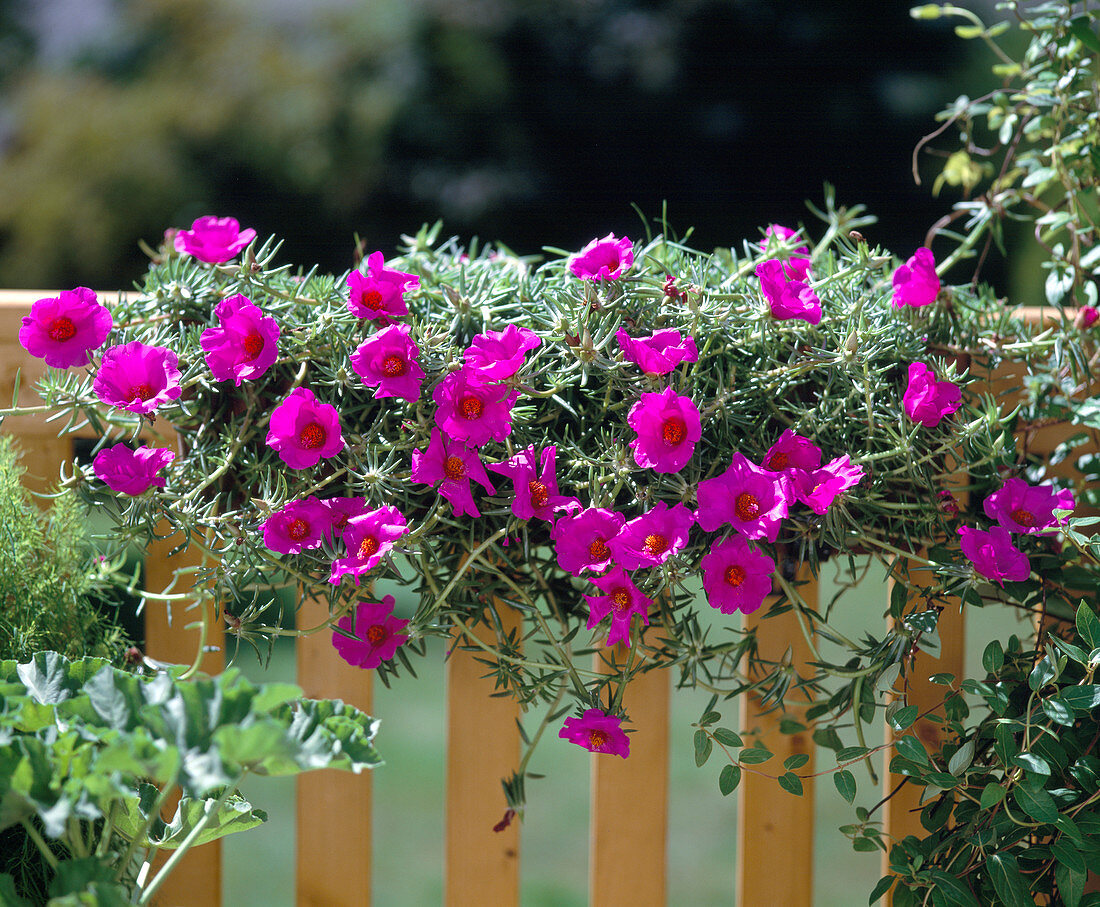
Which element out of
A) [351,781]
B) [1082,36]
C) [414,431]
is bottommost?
[351,781]

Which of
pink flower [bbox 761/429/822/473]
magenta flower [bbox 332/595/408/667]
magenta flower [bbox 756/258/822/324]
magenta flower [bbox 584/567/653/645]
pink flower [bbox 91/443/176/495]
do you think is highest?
magenta flower [bbox 756/258/822/324]

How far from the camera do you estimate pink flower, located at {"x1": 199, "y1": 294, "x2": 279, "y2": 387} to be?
0.92m

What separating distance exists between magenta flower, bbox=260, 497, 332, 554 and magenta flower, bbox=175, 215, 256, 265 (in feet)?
0.93

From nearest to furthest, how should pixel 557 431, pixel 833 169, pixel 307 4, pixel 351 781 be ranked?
pixel 557 431, pixel 351 781, pixel 833 169, pixel 307 4

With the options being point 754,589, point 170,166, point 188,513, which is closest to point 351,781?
point 188,513

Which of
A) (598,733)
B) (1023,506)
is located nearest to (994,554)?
(1023,506)

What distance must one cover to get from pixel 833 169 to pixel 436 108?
181 centimetres

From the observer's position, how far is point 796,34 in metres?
4.23

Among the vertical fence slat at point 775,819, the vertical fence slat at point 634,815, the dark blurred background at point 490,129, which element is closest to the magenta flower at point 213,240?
the vertical fence slat at point 634,815

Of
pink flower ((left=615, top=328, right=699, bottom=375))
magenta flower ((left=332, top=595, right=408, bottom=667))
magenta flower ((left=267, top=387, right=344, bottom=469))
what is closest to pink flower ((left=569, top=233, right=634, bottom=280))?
pink flower ((left=615, top=328, right=699, bottom=375))

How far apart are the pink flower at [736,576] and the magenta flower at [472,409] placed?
9.4 inches

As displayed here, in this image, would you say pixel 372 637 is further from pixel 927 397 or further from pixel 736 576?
pixel 927 397

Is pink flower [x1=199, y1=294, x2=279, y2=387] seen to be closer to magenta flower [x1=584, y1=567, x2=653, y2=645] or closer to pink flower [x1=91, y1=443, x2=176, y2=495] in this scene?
pink flower [x1=91, y1=443, x2=176, y2=495]

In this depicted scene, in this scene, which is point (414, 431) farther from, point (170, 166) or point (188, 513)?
point (170, 166)
